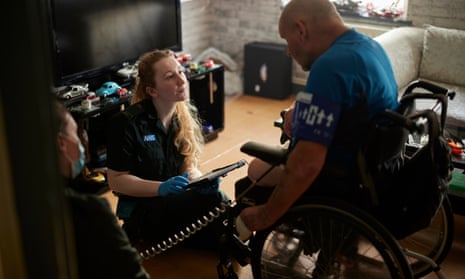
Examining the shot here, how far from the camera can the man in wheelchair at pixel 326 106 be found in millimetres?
1555

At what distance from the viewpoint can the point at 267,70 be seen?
14.3ft

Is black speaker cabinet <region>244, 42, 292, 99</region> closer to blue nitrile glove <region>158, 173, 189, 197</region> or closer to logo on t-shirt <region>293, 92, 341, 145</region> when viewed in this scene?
blue nitrile glove <region>158, 173, 189, 197</region>

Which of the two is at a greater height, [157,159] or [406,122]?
[406,122]

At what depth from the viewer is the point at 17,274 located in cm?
83

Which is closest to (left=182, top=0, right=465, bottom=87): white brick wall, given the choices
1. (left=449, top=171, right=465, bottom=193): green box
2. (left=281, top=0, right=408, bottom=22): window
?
(left=281, top=0, right=408, bottom=22): window

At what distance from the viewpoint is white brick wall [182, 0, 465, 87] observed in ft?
14.6

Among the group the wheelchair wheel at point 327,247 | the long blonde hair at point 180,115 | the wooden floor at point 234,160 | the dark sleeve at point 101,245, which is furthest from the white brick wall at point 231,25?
the dark sleeve at point 101,245

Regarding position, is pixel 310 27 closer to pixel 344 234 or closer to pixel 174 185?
pixel 344 234

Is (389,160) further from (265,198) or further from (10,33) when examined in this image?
(10,33)

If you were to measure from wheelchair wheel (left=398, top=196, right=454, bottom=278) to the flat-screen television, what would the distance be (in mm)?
1714

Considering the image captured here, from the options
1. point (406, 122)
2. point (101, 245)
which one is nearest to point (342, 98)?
point (406, 122)

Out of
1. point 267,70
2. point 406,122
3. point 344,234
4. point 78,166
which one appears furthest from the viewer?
point 267,70

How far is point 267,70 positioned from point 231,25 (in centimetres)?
59

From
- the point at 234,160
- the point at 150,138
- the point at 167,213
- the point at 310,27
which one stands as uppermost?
the point at 310,27
